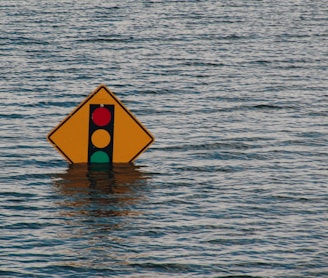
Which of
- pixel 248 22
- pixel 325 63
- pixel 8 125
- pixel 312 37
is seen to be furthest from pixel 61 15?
pixel 8 125

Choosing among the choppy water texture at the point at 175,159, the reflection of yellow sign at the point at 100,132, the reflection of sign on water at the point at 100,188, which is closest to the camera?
the choppy water texture at the point at 175,159

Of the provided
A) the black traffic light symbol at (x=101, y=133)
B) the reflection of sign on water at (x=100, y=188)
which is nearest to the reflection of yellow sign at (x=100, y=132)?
the black traffic light symbol at (x=101, y=133)

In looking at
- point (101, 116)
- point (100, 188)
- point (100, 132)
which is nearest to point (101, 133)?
point (100, 132)

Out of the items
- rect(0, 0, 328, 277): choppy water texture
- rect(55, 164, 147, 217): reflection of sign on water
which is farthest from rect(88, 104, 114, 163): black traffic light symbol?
rect(0, 0, 328, 277): choppy water texture

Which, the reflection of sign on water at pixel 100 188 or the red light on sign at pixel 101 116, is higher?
the red light on sign at pixel 101 116

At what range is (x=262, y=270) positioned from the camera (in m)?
11.8

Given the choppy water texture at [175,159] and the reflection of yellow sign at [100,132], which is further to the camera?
the reflection of yellow sign at [100,132]

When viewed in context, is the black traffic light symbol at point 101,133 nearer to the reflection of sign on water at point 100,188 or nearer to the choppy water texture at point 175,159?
the reflection of sign on water at point 100,188

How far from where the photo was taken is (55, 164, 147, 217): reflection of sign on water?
46.4 ft

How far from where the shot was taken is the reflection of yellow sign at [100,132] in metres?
15.8

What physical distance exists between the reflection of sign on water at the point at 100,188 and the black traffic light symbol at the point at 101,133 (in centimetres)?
15

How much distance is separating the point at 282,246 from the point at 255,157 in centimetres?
456

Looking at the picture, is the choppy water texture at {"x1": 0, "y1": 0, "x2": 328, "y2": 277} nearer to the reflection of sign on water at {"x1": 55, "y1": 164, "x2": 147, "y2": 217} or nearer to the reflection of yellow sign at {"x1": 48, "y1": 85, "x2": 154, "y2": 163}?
the reflection of sign on water at {"x1": 55, "y1": 164, "x2": 147, "y2": 217}

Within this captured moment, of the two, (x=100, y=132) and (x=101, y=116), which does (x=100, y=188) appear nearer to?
(x=100, y=132)
